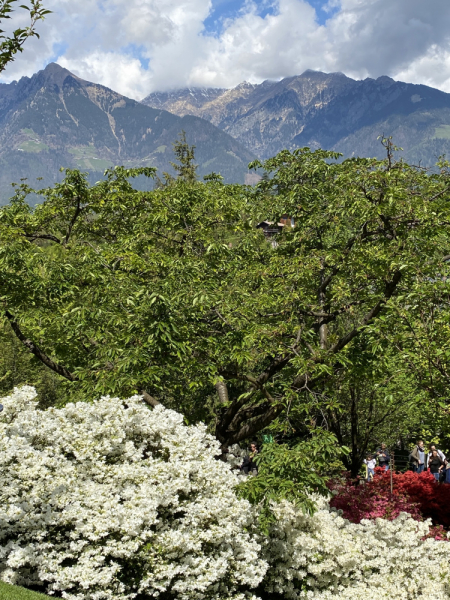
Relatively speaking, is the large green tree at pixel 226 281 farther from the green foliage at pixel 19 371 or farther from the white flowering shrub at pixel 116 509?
the green foliage at pixel 19 371

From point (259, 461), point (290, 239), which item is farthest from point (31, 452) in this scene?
point (290, 239)

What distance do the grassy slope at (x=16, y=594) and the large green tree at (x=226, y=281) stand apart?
2.78 metres

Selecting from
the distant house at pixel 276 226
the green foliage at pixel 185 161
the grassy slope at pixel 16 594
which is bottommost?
the grassy slope at pixel 16 594

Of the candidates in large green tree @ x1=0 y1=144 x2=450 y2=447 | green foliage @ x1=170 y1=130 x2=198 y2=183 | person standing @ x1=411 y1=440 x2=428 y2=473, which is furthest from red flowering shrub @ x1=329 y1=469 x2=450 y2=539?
green foliage @ x1=170 y1=130 x2=198 y2=183

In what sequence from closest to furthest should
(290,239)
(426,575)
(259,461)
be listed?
(426,575)
(259,461)
(290,239)

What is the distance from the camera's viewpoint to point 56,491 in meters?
6.24

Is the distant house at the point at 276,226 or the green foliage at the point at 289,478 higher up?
the distant house at the point at 276,226

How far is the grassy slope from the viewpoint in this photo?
5.37 meters

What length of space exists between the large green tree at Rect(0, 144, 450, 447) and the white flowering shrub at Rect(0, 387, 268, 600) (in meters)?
0.91

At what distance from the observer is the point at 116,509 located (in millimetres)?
5996

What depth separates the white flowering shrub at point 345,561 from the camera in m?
7.03

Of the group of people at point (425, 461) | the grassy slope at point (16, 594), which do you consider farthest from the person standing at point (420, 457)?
the grassy slope at point (16, 594)

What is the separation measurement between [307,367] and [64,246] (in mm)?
7090

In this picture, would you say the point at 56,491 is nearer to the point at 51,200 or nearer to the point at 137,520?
the point at 137,520
